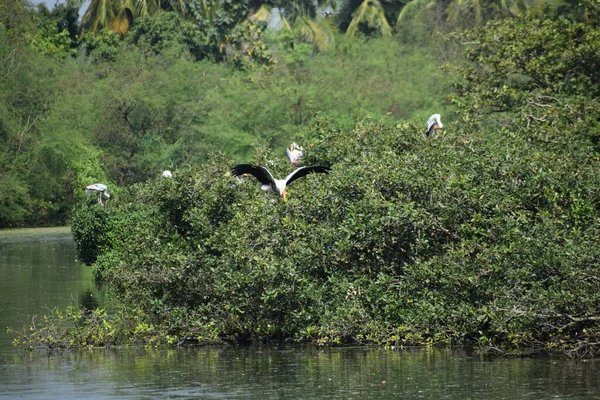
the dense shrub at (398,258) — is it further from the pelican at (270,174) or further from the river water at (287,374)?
the pelican at (270,174)

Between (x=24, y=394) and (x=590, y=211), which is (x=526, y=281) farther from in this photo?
(x=24, y=394)

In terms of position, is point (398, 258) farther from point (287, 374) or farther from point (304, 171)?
point (304, 171)

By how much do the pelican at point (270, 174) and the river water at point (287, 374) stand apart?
257 centimetres

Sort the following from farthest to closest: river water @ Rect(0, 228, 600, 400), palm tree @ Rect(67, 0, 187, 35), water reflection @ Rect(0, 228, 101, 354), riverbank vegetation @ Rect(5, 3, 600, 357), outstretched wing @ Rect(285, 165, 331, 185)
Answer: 1. palm tree @ Rect(67, 0, 187, 35)
2. water reflection @ Rect(0, 228, 101, 354)
3. outstretched wing @ Rect(285, 165, 331, 185)
4. riverbank vegetation @ Rect(5, 3, 600, 357)
5. river water @ Rect(0, 228, 600, 400)

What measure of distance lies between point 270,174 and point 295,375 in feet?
14.1

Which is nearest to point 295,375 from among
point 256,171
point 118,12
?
point 256,171

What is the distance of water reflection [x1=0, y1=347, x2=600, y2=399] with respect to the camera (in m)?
10.2

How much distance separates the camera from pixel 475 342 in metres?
12.5

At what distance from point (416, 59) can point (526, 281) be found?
44750 mm

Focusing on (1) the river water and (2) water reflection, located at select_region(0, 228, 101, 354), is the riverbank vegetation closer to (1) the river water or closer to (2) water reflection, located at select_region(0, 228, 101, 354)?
(1) the river water

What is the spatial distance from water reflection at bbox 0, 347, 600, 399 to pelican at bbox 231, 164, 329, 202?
2.62 metres

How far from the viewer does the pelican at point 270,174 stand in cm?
1484

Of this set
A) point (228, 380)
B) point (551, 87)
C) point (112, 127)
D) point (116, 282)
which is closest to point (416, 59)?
point (112, 127)

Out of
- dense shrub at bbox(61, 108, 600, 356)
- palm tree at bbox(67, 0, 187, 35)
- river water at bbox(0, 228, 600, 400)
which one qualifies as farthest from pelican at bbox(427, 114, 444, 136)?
palm tree at bbox(67, 0, 187, 35)
